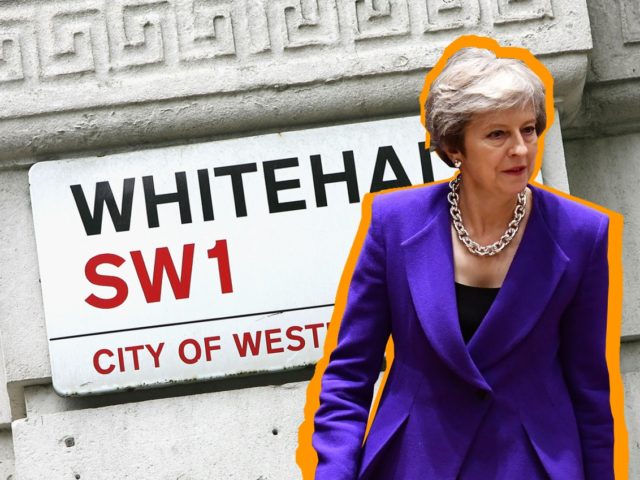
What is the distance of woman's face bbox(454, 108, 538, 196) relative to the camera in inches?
89.5

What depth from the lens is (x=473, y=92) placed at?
228 cm

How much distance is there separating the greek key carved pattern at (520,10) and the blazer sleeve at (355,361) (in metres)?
1.68

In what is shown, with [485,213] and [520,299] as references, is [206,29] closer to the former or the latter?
[485,213]

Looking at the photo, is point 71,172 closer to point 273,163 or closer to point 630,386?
point 273,163

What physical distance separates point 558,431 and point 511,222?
1.39 ft

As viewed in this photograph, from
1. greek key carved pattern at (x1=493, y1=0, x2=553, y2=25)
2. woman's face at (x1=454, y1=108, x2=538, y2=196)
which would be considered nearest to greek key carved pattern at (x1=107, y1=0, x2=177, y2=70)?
greek key carved pattern at (x1=493, y1=0, x2=553, y2=25)

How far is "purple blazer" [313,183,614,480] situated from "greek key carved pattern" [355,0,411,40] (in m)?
1.65

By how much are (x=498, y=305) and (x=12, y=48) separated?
2360 mm

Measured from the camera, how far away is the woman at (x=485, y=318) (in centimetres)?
233

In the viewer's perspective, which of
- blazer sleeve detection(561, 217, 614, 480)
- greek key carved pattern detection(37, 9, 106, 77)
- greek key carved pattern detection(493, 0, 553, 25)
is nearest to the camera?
blazer sleeve detection(561, 217, 614, 480)

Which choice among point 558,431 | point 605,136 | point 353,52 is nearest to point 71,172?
point 353,52

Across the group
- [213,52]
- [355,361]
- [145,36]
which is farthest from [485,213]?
[145,36]

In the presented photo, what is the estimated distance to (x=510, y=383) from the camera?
2373 mm

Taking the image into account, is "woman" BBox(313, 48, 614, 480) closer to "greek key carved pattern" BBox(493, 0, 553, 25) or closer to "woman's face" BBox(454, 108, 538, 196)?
"woman's face" BBox(454, 108, 538, 196)
